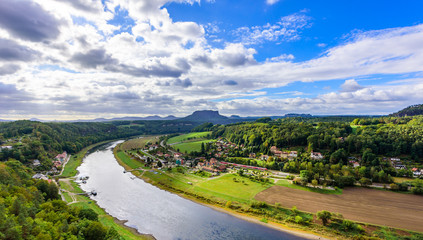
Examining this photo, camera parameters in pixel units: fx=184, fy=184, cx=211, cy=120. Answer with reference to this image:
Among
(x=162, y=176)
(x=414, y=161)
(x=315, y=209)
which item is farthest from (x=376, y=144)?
(x=162, y=176)

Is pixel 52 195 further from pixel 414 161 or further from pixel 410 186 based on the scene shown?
pixel 414 161

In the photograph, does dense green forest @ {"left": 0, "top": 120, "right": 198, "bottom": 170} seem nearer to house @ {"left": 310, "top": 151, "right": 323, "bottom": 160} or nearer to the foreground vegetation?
the foreground vegetation

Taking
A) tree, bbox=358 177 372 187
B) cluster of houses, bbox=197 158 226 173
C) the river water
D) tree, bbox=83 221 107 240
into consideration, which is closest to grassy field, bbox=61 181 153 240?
the river water

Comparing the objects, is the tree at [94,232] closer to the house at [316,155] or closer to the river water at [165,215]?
the river water at [165,215]

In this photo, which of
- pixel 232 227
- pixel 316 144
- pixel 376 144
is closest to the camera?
pixel 232 227

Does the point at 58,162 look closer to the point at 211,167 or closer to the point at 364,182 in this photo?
the point at 211,167

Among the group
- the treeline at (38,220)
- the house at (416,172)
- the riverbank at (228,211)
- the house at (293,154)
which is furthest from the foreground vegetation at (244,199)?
the house at (416,172)
